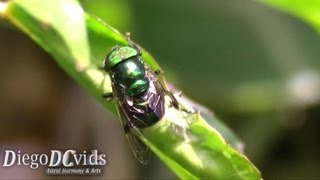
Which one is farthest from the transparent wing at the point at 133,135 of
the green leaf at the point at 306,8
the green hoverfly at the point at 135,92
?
the green leaf at the point at 306,8

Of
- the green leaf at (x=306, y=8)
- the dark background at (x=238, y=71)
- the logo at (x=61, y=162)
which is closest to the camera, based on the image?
the logo at (x=61, y=162)

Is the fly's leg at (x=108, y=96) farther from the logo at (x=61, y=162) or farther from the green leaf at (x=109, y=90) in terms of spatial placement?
the logo at (x=61, y=162)

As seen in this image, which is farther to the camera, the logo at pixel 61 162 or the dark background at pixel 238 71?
the dark background at pixel 238 71

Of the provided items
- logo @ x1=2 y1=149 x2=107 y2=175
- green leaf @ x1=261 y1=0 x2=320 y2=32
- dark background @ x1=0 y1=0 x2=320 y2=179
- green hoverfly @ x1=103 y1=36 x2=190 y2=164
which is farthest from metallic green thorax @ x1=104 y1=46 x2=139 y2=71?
dark background @ x1=0 y1=0 x2=320 y2=179

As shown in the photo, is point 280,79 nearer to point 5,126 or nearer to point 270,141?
point 270,141

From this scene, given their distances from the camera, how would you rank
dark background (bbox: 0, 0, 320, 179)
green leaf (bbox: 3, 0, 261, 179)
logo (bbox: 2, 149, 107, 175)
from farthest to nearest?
1. dark background (bbox: 0, 0, 320, 179)
2. logo (bbox: 2, 149, 107, 175)
3. green leaf (bbox: 3, 0, 261, 179)

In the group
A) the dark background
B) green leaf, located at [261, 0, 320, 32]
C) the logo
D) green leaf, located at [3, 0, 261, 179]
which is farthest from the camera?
the dark background

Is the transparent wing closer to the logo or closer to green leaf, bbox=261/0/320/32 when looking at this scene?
the logo
